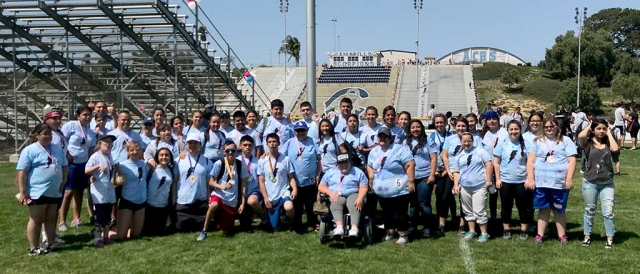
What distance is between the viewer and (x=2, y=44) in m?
18.1

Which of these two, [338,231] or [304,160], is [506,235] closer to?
[338,231]

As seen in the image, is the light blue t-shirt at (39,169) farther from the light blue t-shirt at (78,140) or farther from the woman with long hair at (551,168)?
the woman with long hair at (551,168)

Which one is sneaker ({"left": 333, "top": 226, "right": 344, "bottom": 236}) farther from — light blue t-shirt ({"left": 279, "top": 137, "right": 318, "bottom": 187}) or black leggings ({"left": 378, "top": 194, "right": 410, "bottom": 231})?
light blue t-shirt ({"left": 279, "top": 137, "right": 318, "bottom": 187})

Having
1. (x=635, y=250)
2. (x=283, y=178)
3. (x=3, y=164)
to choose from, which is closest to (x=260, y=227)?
(x=283, y=178)

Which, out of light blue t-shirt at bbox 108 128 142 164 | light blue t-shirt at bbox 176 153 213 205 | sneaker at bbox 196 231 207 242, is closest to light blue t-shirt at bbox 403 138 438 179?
light blue t-shirt at bbox 176 153 213 205

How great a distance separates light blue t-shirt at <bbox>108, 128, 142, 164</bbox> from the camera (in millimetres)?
7613

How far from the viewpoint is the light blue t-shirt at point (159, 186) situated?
7465 mm

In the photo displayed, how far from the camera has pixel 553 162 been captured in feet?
22.2

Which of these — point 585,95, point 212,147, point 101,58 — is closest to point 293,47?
point 585,95

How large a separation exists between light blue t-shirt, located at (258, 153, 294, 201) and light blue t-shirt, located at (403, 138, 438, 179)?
1.71 metres

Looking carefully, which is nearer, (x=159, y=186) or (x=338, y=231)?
(x=338, y=231)

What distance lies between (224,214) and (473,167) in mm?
3390

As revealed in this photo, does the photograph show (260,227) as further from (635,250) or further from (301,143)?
(635,250)

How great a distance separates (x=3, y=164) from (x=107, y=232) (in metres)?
11.7
